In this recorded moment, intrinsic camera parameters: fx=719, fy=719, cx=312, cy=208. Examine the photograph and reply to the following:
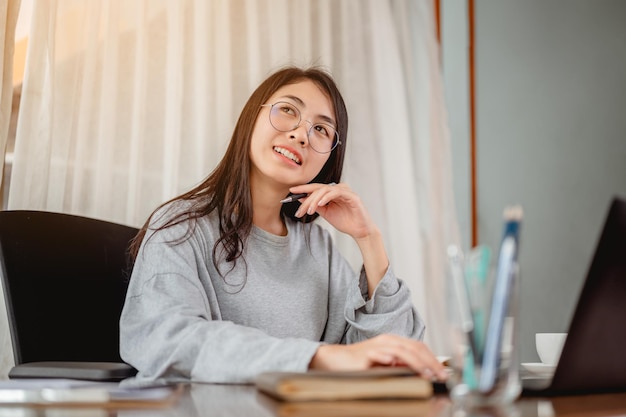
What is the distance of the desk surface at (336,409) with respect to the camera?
66 cm

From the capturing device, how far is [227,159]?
5.65 feet

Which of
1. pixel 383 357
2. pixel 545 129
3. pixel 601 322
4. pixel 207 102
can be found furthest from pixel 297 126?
pixel 545 129

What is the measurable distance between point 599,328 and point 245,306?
0.84 metres

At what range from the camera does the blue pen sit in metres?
0.67

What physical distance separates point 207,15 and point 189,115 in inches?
13.0

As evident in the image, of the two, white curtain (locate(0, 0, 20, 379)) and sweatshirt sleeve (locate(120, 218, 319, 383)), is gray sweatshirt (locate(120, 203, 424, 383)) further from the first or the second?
white curtain (locate(0, 0, 20, 379))

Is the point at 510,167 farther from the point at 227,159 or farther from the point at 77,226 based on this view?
the point at 77,226

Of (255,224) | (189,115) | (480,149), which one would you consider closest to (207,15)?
(189,115)

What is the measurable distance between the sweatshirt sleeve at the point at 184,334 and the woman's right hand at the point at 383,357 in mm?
25

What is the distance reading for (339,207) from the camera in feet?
5.66

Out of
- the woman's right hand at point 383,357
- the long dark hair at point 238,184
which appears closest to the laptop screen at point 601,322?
the woman's right hand at point 383,357

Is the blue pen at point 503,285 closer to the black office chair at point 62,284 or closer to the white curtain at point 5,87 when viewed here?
the black office chair at point 62,284

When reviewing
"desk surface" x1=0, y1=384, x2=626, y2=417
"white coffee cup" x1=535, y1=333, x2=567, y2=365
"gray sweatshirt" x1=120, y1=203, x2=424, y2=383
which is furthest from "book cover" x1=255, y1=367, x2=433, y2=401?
"white coffee cup" x1=535, y1=333, x2=567, y2=365

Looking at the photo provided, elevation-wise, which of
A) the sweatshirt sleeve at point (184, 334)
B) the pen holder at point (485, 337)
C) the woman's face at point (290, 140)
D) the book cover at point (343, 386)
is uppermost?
the woman's face at point (290, 140)
